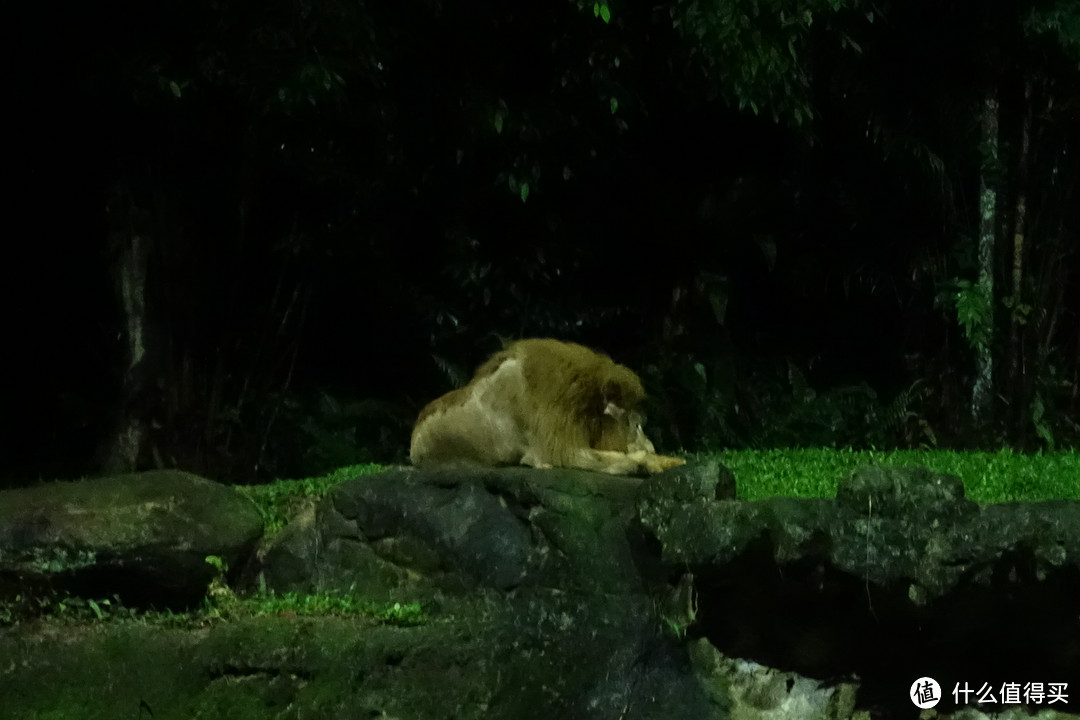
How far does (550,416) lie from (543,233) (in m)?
3.87

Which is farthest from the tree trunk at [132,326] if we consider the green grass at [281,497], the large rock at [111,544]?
the large rock at [111,544]

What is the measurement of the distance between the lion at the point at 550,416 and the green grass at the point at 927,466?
440mm

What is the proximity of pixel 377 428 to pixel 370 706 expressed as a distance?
441 cm

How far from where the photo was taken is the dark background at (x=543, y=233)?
820cm

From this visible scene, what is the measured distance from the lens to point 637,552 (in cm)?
507

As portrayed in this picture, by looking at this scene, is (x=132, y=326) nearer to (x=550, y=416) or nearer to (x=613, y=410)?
(x=550, y=416)

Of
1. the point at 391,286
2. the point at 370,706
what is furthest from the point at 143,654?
the point at 391,286

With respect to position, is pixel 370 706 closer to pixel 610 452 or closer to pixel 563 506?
pixel 563 506

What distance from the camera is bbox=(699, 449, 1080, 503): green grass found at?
18.3ft

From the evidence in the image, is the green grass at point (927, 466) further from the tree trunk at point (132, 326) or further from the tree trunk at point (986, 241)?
the tree trunk at point (132, 326)

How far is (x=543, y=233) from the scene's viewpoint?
9.53 meters

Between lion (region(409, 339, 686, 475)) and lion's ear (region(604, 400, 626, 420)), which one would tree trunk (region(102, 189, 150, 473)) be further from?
lion's ear (region(604, 400, 626, 420))

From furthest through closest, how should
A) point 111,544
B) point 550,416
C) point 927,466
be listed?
1. point 927,466
2. point 550,416
3. point 111,544

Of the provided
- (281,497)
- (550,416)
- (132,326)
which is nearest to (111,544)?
(281,497)
